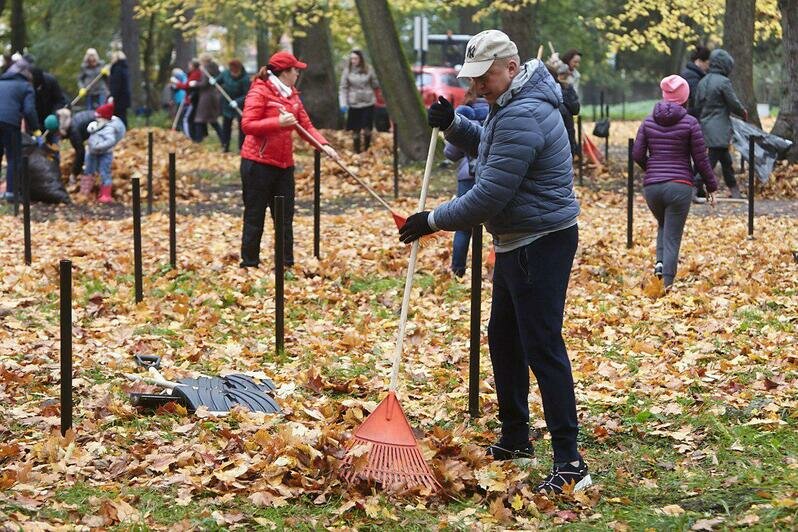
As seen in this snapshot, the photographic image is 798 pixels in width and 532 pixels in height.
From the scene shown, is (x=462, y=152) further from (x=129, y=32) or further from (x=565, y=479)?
(x=129, y=32)

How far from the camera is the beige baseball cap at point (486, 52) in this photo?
5430mm

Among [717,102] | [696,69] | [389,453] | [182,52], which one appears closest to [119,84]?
[696,69]

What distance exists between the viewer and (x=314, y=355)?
8.34 m

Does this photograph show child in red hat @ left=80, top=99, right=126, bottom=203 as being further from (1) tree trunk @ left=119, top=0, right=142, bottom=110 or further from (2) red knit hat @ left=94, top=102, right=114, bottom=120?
(1) tree trunk @ left=119, top=0, right=142, bottom=110

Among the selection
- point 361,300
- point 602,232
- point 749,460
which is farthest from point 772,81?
point 749,460

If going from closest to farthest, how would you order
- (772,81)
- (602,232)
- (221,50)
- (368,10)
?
1. (602,232)
2. (368,10)
3. (221,50)
4. (772,81)

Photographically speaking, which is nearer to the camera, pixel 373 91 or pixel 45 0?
pixel 373 91

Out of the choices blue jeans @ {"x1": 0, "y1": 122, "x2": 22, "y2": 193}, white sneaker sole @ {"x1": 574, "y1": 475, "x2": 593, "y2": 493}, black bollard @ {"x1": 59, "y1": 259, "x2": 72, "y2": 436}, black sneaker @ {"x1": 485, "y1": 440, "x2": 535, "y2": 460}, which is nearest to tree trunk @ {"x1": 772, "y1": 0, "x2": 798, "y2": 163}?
blue jeans @ {"x1": 0, "y1": 122, "x2": 22, "y2": 193}

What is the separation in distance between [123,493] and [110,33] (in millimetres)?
37385

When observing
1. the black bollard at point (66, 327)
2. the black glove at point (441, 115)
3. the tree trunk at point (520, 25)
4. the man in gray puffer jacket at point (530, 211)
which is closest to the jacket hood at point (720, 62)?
the tree trunk at point (520, 25)

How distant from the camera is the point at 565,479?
217 inches

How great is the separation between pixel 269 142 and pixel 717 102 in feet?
24.7

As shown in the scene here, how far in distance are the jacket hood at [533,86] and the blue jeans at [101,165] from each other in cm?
1248

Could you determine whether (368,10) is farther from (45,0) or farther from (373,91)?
(45,0)
